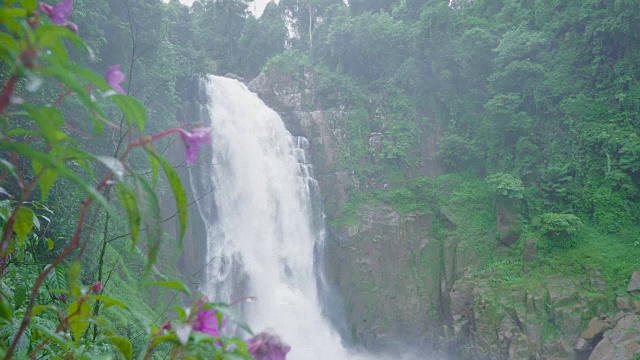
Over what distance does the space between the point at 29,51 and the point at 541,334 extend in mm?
9484

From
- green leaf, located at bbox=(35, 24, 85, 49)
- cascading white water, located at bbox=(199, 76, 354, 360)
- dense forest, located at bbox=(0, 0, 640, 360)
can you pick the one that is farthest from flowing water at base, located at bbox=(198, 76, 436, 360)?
green leaf, located at bbox=(35, 24, 85, 49)

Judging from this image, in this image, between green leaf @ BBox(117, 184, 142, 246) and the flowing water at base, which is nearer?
green leaf @ BBox(117, 184, 142, 246)

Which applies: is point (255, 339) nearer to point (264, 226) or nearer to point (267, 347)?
point (267, 347)

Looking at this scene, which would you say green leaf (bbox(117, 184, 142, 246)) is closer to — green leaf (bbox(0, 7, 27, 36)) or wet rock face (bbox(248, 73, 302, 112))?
green leaf (bbox(0, 7, 27, 36))

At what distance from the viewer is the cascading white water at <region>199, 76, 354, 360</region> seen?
10.7 m

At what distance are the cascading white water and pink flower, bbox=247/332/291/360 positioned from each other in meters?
9.74

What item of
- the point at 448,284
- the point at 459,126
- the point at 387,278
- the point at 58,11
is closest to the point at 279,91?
the point at 459,126

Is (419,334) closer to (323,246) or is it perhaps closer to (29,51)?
(323,246)

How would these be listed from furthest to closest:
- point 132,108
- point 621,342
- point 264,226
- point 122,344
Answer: point 264,226 → point 621,342 → point 122,344 → point 132,108

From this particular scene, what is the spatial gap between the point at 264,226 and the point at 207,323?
11.2 m

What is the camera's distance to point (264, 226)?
1170 centimetres

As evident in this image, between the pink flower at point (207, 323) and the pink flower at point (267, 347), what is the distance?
0.06 meters

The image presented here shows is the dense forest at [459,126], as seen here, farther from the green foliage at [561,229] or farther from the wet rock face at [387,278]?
the wet rock face at [387,278]

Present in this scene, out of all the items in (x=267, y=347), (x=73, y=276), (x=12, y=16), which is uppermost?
(x=12, y=16)
